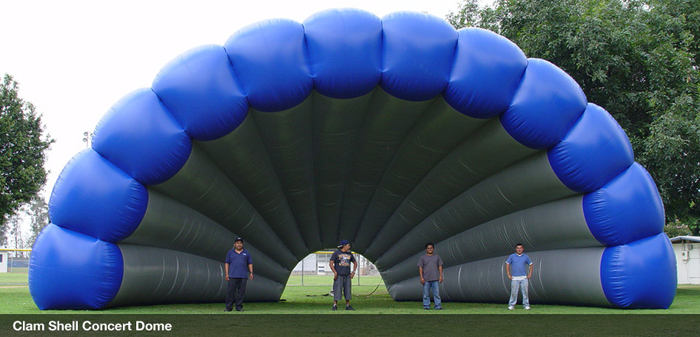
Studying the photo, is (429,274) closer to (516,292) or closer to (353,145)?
(516,292)

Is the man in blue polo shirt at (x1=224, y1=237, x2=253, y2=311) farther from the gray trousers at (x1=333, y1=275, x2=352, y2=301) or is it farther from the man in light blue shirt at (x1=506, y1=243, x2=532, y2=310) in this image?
the man in light blue shirt at (x1=506, y1=243, x2=532, y2=310)

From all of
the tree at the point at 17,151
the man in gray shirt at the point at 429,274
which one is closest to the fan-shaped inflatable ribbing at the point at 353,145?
the man in gray shirt at the point at 429,274

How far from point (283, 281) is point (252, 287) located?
6.97 feet

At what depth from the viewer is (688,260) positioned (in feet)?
71.8

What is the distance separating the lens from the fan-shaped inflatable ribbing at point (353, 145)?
25.1 feet

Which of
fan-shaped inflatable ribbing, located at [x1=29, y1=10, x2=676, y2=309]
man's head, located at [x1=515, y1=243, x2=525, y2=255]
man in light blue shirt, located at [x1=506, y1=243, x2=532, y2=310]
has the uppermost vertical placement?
fan-shaped inflatable ribbing, located at [x1=29, y1=10, x2=676, y2=309]

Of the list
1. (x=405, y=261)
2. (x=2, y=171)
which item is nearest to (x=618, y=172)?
(x=405, y=261)

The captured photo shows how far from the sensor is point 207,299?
32.9 ft

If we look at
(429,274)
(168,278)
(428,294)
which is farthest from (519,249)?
(168,278)

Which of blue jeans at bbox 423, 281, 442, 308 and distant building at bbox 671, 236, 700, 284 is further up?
distant building at bbox 671, 236, 700, 284

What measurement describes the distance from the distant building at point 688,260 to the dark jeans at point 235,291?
1782 cm

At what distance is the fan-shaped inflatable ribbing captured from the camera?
25.1 ft

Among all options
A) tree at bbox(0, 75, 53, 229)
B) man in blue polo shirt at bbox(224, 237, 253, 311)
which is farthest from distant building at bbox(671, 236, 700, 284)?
tree at bbox(0, 75, 53, 229)

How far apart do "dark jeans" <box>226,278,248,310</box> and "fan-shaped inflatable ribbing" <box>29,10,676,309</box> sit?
37.9 inches
